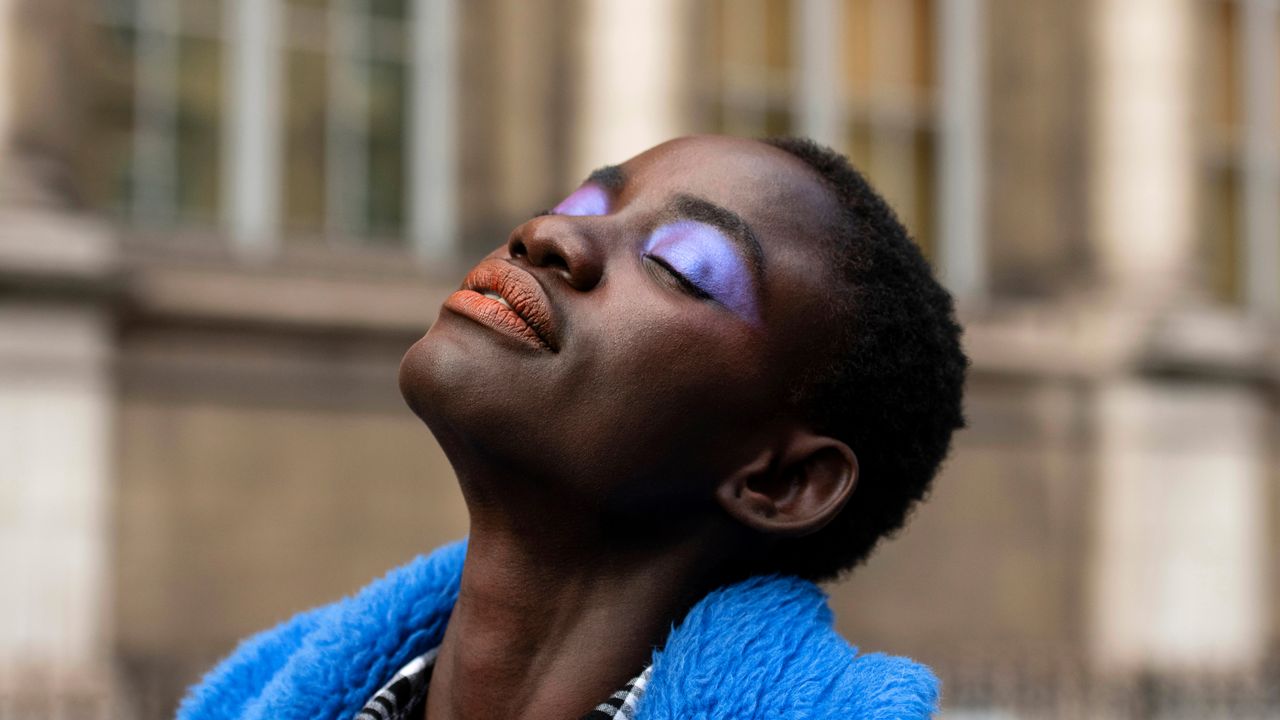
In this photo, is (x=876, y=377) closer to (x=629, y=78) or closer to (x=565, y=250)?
(x=565, y=250)

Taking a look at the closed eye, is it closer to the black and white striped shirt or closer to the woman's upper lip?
the woman's upper lip

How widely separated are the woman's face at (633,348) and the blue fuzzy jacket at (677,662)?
176 mm

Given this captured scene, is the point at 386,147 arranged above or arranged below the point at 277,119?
below

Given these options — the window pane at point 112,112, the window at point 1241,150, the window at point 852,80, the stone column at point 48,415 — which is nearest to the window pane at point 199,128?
the window pane at point 112,112

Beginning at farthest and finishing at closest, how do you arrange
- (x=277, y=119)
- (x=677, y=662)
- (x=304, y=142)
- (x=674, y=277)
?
(x=304, y=142), (x=277, y=119), (x=674, y=277), (x=677, y=662)

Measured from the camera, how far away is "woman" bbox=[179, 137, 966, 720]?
6.27 ft

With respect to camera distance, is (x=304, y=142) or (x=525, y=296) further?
(x=304, y=142)

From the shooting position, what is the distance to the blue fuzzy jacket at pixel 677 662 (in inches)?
72.1

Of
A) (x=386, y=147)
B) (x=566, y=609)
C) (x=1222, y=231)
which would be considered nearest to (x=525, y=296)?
(x=566, y=609)

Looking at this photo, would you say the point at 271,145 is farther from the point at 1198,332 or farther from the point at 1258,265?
the point at 1258,265

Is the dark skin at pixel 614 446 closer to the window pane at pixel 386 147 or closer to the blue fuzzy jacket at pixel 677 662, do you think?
the blue fuzzy jacket at pixel 677 662

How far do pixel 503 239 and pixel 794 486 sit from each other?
27.1ft

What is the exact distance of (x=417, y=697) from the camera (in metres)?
2.14

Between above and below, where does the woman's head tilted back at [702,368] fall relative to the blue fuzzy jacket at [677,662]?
above
